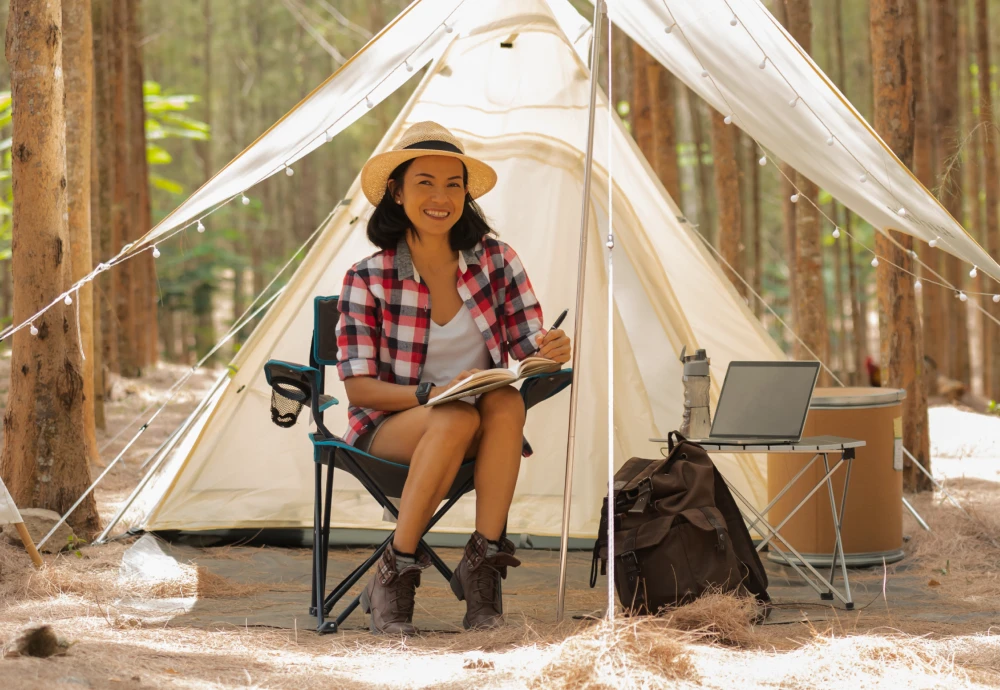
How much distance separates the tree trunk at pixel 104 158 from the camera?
632 centimetres

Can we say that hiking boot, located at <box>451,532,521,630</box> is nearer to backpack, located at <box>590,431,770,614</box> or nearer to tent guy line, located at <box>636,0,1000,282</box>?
backpack, located at <box>590,431,770,614</box>

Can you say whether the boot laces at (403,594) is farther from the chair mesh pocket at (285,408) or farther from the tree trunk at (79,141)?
the tree trunk at (79,141)

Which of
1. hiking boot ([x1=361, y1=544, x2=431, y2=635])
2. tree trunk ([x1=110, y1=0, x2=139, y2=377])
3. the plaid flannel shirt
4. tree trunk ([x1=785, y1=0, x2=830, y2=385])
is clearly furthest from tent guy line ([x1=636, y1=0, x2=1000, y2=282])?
tree trunk ([x1=110, y1=0, x2=139, y2=377])

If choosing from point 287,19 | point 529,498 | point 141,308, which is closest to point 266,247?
point 287,19

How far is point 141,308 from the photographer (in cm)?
986

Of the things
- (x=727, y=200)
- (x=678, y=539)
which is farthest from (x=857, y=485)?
(x=727, y=200)

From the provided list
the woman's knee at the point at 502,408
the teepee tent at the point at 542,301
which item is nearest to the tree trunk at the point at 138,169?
the teepee tent at the point at 542,301

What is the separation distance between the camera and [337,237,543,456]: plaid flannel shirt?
253cm

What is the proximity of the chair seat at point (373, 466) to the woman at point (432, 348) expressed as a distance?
43 millimetres

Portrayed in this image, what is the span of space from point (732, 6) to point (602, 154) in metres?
1.14

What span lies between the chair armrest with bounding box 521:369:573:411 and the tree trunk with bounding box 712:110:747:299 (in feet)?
11.4

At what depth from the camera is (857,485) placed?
3.06 metres

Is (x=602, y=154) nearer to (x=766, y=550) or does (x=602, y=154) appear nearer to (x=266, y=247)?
(x=766, y=550)

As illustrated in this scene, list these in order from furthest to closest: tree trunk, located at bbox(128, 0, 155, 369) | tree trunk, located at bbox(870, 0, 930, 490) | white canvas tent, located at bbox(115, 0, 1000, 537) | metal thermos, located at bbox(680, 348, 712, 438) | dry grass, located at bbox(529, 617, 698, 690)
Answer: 1. tree trunk, located at bbox(128, 0, 155, 369)
2. tree trunk, located at bbox(870, 0, 930, 490)
3. white canvas tent, located at bbox(115, 0, 1000, 537)
4. metal thermos, located at bbox(680, 348, 712, 438)
5. dry grass, located at bbox(529, 617, 698, 690)
